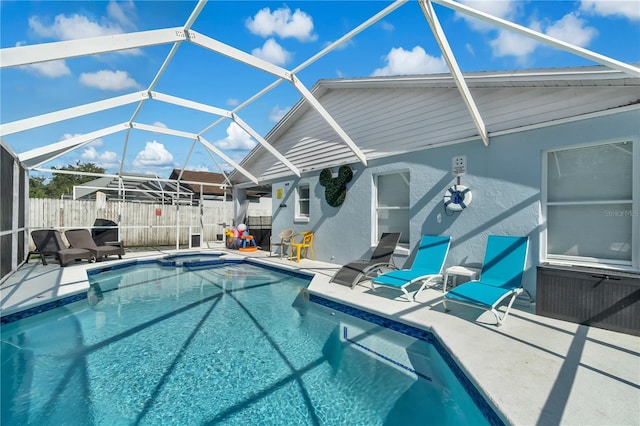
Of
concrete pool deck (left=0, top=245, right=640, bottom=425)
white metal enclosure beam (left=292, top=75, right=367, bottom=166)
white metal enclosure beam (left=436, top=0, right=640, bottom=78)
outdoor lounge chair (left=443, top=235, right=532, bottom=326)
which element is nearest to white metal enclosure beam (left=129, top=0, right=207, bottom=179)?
white metal enclosure beam (left=292, top=75, right=367, bottom=166)

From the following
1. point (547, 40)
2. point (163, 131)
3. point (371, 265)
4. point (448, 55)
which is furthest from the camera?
point (163, 131)

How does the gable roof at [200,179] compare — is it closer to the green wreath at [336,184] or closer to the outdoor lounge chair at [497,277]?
the green wreath at [336,184]

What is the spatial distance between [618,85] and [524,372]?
13.5ft

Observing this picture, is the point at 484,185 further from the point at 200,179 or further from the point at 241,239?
the point at 200,179

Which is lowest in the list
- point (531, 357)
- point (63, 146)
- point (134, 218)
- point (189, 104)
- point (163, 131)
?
point (531, 357)

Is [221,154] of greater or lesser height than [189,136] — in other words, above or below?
below

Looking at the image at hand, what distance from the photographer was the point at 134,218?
15.4m

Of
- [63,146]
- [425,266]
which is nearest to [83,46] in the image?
[63,146]

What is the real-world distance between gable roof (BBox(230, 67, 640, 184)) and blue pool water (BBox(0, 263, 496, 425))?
4112mm

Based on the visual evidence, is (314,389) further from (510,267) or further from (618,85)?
(618,85)

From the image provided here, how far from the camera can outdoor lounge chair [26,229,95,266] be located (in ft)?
29.3

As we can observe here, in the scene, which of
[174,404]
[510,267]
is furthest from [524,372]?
[174,404]

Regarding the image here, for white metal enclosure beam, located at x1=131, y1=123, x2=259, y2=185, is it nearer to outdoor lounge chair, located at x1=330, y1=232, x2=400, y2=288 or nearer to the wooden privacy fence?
the wooden privacy fence

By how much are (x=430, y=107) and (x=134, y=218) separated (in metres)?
14.1
